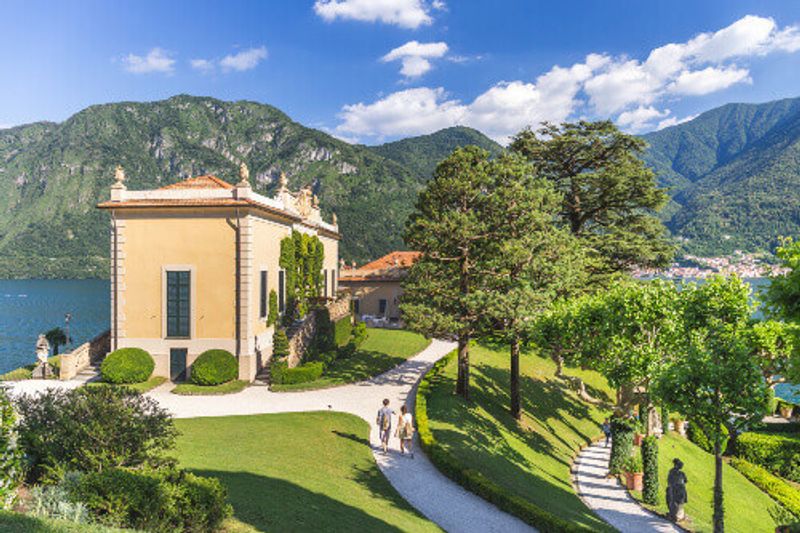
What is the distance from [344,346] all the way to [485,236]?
1620cm

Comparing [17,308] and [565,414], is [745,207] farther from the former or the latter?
[17,308]

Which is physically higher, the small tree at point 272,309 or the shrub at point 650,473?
the small tree at point 272,309

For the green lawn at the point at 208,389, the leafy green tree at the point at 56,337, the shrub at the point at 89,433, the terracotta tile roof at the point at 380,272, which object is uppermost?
the terracotta tile roof at the point at 380,272

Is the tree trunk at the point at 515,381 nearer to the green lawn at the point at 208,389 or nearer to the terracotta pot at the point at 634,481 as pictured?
the terracotta pot at the point at 634,481

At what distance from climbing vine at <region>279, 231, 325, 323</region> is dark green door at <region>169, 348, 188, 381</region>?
6.98 meters

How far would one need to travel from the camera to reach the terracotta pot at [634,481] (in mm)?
18047

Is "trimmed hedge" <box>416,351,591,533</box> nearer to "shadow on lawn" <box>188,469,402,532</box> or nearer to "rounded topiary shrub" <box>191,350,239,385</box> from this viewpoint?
"shadow on lawn" <box>188,469,402,532</box>

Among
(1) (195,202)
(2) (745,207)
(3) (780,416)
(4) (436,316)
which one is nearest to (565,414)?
(4) (436,316)

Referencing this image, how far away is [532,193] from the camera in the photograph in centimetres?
2148

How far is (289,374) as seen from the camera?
2478 centimetres

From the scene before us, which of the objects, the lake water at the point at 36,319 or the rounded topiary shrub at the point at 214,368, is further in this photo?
the lake water at the point at 36,319

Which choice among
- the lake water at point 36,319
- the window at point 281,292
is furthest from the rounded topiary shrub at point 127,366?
the lake water at point 36,319

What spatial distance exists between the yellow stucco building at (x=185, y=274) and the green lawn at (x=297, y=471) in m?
7.55

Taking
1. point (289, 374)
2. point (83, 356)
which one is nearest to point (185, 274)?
point (83, 356)
